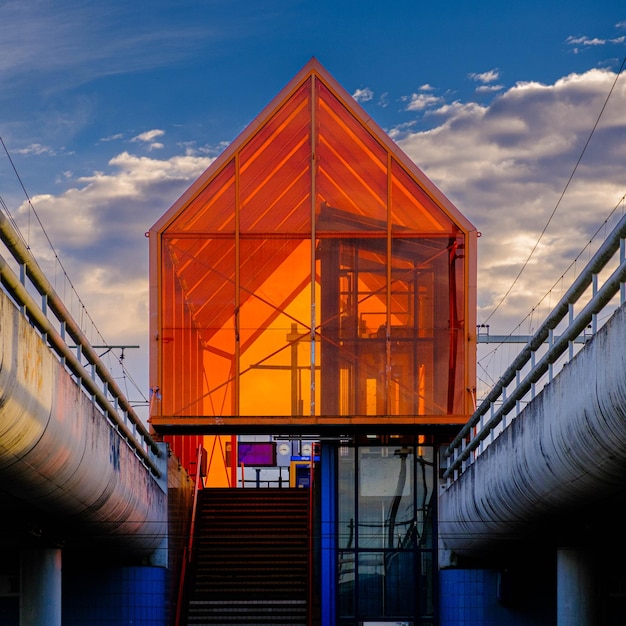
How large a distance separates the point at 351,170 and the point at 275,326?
3.38 m

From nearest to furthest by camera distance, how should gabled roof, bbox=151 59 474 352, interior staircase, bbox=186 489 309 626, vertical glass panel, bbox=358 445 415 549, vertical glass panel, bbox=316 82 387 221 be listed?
gabled roof, bbox=151 59 474 352 → vertical glass panel, bbox=316 82 387 221 → interior staircase, bbox=186 489 309 626 → vertical glass panel, bbox=358 445 415 549

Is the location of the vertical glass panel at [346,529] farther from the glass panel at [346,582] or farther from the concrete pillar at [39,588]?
the concrete pillar at [39,588]

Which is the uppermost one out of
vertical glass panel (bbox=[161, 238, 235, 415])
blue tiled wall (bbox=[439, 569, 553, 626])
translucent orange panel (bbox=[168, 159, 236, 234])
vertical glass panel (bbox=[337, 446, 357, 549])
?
translucent orange panel (bbox=[168, 159, 236, 234])

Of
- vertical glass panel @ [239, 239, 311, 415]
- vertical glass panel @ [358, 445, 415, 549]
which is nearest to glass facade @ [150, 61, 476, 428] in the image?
vertical glass panel @ [239, 239, 311, 415]

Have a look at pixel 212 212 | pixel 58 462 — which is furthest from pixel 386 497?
pixel 58 462

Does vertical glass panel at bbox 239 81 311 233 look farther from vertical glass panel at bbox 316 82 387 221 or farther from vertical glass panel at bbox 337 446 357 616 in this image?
vertical glass panel at bbox 337 446 357 616

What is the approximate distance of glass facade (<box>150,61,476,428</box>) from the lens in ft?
85.4

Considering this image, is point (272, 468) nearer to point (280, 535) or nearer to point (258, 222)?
point (280, 535)

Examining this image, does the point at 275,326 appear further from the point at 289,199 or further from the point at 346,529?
the point at 346,529

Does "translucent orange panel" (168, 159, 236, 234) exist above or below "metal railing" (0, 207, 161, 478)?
above

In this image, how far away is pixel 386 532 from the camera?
1071 inches

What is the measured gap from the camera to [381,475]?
2744cm

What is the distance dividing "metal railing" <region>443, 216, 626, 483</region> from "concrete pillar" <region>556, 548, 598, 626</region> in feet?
7.34

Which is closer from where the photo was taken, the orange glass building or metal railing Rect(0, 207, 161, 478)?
metal railing Rect(0, 207, 161, 478)
